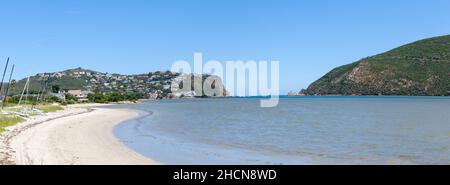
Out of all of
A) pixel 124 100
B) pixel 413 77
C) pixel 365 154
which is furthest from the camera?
pixel 413 77

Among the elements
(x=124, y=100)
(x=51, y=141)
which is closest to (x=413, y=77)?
(x=124, y=100)

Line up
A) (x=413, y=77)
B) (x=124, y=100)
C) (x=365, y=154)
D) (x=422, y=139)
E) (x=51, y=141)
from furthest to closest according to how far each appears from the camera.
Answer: (x=413, y=77) → (x=124, y=100) → (x=422, y=139) → (x=51, y=141) → (x=365, y=154)
